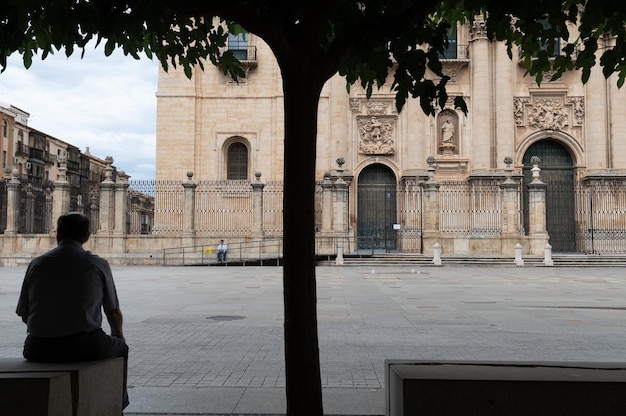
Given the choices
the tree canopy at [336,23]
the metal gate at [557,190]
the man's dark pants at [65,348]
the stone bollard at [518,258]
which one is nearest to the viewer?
the man's dark pants at [65,348]

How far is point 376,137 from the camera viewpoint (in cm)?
3219

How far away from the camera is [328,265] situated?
25.4m

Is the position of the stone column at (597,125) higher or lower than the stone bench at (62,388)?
higher

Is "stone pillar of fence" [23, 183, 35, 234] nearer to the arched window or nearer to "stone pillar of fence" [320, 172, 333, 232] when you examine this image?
the arched window

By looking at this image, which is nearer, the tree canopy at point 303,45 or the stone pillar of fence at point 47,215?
the tree canopy at point 303,45

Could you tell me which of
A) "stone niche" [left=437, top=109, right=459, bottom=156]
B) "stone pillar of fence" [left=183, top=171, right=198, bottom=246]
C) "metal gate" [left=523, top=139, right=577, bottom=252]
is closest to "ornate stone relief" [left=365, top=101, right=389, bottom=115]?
"stone niche" [left=437, top=109, right=459, bottom=156]

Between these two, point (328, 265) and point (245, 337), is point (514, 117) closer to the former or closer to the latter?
point (328, 265)

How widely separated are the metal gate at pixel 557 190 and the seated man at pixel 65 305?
30.4 m

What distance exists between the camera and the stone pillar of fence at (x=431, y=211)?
86.6 ft

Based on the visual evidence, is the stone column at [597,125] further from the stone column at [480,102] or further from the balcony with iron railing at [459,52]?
the balcony with iron railing at [459,52]

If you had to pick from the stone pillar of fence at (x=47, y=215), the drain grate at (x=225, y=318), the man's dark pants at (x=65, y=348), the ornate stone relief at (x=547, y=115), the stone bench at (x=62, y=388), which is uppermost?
the ornate stone relief at (x=547, y=115)

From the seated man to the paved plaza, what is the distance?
1.08m

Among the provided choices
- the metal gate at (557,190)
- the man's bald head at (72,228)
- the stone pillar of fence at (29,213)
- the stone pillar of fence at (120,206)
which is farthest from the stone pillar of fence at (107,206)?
the man's bald head at (72,228)

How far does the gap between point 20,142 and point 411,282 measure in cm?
5498
